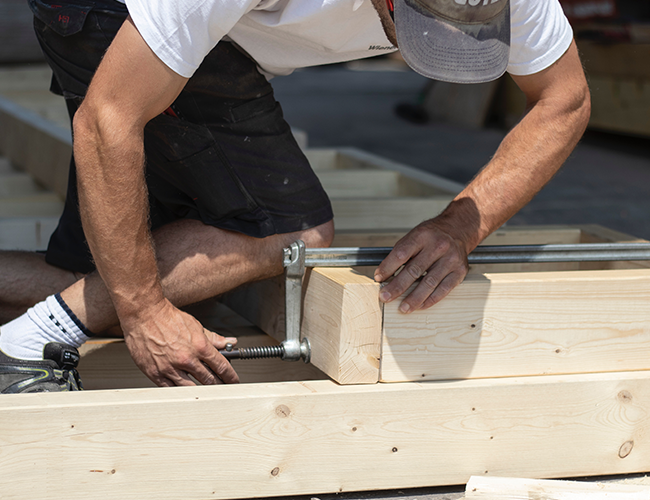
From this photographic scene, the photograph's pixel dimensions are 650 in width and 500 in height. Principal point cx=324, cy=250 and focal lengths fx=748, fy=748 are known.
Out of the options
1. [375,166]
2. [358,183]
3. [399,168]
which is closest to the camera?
[358,183]

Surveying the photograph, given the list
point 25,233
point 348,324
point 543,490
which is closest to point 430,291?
point 348,324

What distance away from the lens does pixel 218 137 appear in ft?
6.25

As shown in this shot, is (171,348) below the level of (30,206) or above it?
above

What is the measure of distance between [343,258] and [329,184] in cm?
191

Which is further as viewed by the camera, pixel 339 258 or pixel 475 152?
pixel 475 152

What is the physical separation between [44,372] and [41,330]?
0.47ft

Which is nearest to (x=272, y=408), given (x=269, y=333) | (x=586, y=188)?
(x=269, y=333)

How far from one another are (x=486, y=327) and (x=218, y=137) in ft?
2.67

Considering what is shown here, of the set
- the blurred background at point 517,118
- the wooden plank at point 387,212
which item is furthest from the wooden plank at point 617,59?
the wooden plank at point 387,212

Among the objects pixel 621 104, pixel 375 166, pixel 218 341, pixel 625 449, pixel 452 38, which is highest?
pixel 452 38

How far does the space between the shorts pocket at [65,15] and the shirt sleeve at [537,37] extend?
3.33 feet

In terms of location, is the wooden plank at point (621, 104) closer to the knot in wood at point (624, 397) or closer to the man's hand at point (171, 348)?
the knot in wood at point (624, 397)

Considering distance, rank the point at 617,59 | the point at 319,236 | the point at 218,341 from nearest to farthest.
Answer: the point at 218,341 < the point at 319,236 < the point at 617,59

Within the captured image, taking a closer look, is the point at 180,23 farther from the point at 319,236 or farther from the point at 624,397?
the point at 624,397
